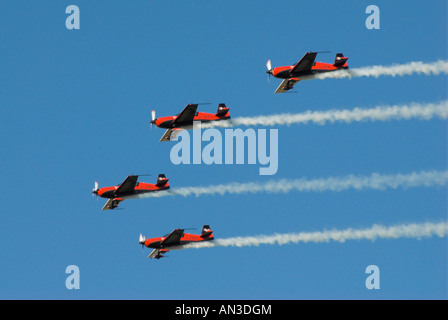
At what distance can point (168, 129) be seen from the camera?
97.1m

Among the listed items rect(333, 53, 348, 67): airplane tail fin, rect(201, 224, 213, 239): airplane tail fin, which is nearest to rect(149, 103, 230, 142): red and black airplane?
rect(201, 224, 213, 239): airplane tail fin

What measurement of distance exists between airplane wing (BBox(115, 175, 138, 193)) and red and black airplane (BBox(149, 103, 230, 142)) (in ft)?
16.4

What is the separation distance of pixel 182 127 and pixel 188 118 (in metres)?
1.07

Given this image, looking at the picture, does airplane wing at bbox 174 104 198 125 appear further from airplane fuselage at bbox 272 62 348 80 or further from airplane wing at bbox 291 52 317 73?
airplane wing at bbox 291 52 317 73

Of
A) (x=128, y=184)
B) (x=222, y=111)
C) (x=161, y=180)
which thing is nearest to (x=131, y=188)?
(x=128, y=184)

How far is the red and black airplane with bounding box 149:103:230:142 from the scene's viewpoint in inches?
3730

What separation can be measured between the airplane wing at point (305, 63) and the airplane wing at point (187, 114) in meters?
8.87

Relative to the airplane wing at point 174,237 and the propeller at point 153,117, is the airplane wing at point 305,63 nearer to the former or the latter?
the propeller at point 153,117
